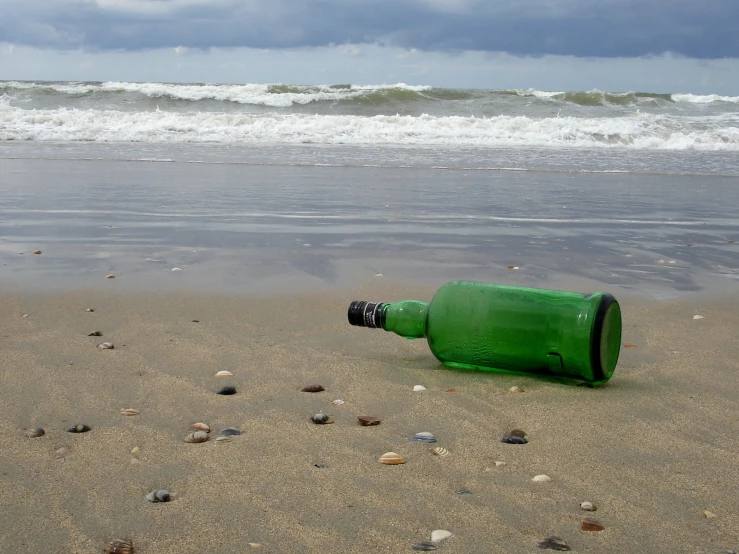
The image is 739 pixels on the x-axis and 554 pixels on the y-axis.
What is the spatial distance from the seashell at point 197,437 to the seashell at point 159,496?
0.29 metres

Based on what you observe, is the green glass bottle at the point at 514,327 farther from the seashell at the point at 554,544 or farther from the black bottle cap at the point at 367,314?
the seashell at the point at 554,544

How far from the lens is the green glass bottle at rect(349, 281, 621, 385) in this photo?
207 centimetres

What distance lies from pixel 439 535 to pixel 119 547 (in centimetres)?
53

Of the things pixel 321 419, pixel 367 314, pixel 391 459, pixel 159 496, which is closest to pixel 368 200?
pixel 367 314

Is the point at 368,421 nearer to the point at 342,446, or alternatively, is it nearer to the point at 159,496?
the point at 342,446

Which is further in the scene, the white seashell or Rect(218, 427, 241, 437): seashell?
Rect(218, 427, 241, 437): seashell

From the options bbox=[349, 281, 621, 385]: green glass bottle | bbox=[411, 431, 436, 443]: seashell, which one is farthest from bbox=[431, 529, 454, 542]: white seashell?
bbox=[349, 281, 621, 385]: green glass bottle

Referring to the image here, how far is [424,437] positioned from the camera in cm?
179

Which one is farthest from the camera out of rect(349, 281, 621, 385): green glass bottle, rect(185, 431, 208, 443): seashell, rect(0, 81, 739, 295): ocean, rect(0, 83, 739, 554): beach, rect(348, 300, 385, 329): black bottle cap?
rect(0, 81, 739, 295): ocean

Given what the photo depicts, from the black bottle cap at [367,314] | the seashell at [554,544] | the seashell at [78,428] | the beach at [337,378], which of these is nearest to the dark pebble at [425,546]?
the beach at [337,378]

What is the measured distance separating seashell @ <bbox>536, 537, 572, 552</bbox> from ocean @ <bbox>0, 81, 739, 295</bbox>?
90.0 inches

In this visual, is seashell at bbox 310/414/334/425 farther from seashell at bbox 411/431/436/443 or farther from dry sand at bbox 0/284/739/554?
seashell at bbox 411/431/436/443

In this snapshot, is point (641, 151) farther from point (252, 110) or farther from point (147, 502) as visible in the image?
point (147, 502)

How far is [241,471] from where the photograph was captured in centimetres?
159
